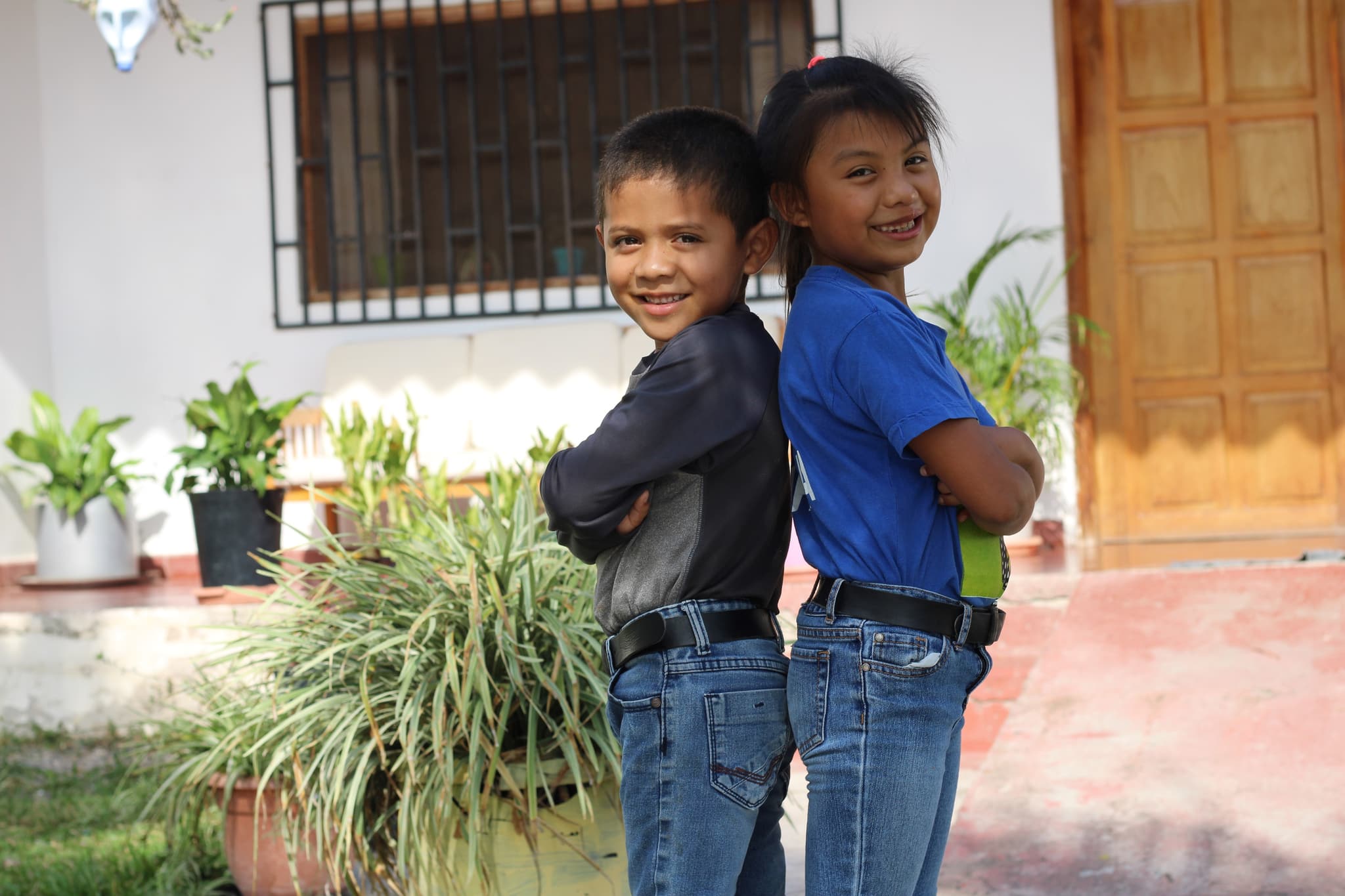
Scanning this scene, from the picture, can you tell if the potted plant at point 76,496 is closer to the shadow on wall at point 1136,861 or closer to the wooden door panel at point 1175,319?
the shadow on wall at point 1136,861

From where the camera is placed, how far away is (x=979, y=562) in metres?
1.35

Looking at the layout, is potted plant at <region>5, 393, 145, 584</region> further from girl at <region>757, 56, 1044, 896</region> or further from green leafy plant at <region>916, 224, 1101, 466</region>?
girl at <region>757, 56, 1044, 896</region>

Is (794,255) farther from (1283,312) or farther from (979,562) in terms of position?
(1283,312)

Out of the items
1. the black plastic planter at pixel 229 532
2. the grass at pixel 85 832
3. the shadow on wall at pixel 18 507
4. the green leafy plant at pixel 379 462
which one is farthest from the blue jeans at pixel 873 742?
the shadow on wall at pixel 18 507

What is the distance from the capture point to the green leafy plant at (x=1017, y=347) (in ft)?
16.5

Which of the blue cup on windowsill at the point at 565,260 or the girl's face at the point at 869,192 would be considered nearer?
the girl's face at the point at 869,192

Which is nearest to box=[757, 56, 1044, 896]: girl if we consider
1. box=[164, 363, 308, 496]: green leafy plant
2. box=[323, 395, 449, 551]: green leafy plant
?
box=[323, 395, 449, 551]: green leafy plant

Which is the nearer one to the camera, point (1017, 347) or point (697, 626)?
point (697, 626)

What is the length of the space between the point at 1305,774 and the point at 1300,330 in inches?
127

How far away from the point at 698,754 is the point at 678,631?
0.41ft

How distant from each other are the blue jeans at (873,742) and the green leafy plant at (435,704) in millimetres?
862

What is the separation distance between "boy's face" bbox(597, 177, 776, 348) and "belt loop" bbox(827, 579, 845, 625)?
12.7 inches

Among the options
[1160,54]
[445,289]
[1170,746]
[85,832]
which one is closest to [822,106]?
[1170,746]

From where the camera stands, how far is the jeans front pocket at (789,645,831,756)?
4.28 feet
